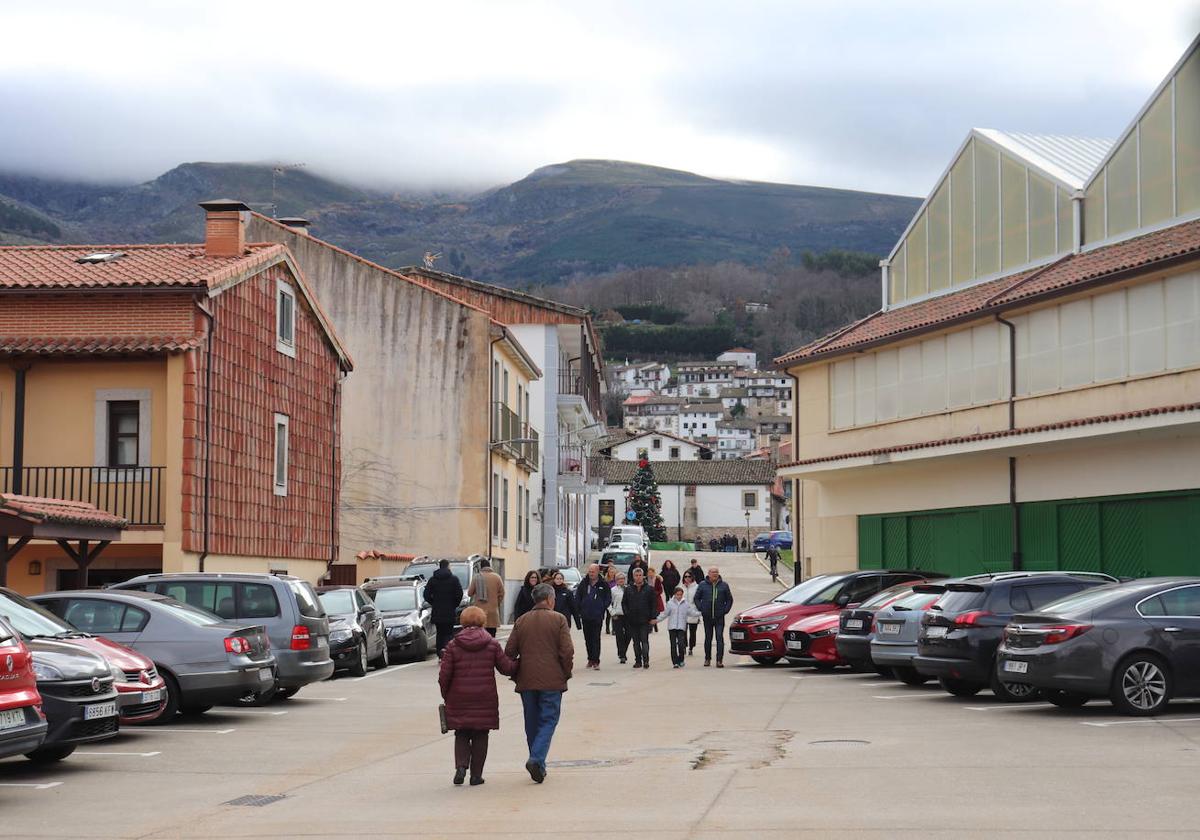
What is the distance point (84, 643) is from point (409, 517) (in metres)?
27.8

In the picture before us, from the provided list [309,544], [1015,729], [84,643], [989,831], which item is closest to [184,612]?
[84,643]

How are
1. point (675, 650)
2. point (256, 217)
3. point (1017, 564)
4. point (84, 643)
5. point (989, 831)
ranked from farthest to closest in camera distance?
point (256, 217) → point (1017, 564) → point (675, 650) → point (84, 643) → point (989, 831)

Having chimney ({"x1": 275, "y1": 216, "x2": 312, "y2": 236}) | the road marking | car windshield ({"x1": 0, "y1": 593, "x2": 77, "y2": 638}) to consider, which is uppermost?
chimney ({"x1": 275, "y1": 216, "x2": 312, "y2": 236})

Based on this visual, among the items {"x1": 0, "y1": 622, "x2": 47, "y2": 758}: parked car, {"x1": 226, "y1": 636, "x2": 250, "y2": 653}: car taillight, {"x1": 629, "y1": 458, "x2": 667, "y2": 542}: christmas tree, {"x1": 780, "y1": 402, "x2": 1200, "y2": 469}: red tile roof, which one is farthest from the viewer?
{"x1": 629, "y1": 458, "x2": 667, "y2": 542}: christmas tree

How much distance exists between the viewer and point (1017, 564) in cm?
3061

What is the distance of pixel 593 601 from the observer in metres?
26.0

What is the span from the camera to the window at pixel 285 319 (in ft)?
102

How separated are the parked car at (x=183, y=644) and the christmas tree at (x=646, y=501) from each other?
89218mm

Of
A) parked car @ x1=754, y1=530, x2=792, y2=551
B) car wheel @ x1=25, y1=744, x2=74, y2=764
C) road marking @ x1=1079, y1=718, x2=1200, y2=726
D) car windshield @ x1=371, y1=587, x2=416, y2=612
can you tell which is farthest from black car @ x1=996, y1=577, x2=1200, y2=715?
parked car @ x1=754, y1=530, x2=792, y2=551

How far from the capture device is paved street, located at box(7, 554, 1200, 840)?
981 centimetres

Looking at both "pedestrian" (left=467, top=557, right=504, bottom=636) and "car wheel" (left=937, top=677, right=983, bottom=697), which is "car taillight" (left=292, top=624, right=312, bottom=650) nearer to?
"pedestrian" (left=467, top=557, right=504, bottom=636)

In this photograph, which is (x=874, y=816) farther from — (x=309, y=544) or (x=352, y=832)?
(x=309, y=544)

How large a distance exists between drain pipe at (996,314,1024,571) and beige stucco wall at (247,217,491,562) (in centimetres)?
1532

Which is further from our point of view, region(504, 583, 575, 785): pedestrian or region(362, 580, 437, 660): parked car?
region(362, 580, 437, 660): parked car
